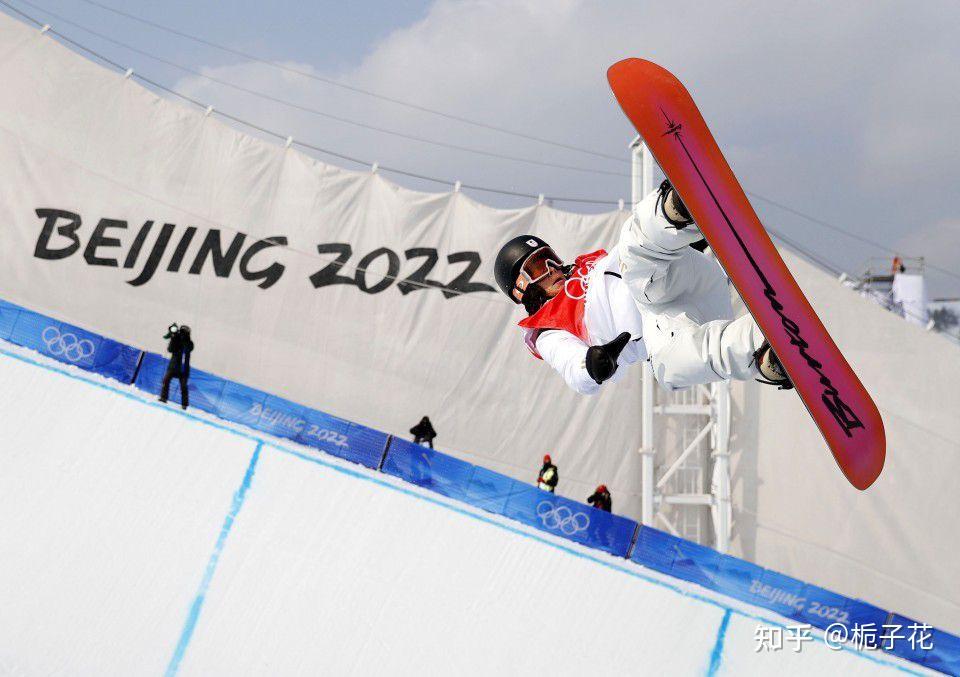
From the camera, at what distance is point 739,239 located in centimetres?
267

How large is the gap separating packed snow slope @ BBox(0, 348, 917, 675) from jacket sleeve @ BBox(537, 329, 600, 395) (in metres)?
3.15

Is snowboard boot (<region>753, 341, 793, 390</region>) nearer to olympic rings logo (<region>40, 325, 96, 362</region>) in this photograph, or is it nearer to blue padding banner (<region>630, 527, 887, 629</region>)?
blue padding banner (<region>630, 527, 887, 629</region>)

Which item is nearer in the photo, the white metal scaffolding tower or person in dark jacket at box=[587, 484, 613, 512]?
person in dark jacket at box=[587, 484, 613, 512]

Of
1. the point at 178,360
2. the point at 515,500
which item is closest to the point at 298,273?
the point at 178,360

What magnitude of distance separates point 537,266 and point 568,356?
18.5 inches

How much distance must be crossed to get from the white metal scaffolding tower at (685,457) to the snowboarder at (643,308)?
9.23 metres

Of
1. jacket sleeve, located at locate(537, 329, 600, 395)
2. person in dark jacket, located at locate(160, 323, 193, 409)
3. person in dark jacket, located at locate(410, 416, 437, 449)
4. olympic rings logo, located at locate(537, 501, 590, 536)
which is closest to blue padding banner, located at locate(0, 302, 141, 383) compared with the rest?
person in dark jacket, located at locate(160, 323, 193, 409)

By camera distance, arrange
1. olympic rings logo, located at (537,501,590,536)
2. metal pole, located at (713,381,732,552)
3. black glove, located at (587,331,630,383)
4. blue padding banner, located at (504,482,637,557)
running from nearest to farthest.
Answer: black glove, located at (587,331,630,383), blue padding banner, located at (504,482,637,557), olympic rings logo, located at (537,501,590,536), metal pole, located at (713,381,732,552)

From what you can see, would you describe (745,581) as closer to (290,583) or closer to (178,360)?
(290,583)

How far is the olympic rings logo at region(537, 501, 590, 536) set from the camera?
916cm

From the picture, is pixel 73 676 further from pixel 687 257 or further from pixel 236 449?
pixel 687 257

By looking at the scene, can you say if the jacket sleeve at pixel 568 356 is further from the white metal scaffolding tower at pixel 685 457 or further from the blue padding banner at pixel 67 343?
the white metal scaffolding tower at pixel 685 457

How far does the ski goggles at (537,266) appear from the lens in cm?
357

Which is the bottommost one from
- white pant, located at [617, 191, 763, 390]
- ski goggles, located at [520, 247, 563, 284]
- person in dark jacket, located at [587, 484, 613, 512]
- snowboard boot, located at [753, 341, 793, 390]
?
snowboard boot, located at [753, 341, 793, 390]
